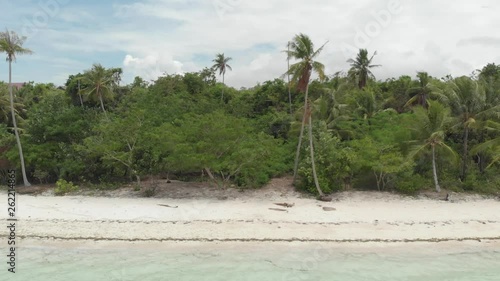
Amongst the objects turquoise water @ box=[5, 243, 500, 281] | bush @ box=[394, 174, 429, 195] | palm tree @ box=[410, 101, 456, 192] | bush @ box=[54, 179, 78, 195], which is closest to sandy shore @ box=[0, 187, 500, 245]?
turquoise water @ box=[5, 243, 500, 281]

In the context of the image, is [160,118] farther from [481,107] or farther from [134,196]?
[481,107]

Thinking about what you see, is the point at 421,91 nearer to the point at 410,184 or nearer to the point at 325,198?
the point at 410,184

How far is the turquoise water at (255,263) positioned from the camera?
14.4m

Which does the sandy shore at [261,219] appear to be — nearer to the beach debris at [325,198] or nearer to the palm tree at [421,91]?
the beach debris at [325,198]

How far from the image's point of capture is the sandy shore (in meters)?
17.9

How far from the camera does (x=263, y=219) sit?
20078 mm

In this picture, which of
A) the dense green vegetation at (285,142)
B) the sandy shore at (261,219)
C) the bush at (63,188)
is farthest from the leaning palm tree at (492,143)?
the bush at (63,188)

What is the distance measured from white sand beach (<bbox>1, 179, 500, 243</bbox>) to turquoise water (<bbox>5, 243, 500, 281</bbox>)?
0.98 metres

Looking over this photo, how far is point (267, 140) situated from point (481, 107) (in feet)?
46.1

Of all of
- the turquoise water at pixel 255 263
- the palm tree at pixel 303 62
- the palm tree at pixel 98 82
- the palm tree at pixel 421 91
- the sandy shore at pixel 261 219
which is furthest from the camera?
the palm tree at pixel 421 91

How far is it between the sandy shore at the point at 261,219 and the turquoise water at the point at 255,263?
0.96m

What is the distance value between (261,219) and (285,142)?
1319 centimetres

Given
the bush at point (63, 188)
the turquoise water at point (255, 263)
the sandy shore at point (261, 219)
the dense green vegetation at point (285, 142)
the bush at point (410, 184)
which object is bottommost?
the turquoise water at point (255, 263)

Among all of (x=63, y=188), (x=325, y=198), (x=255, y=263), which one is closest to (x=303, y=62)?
(x=325, y=198)
